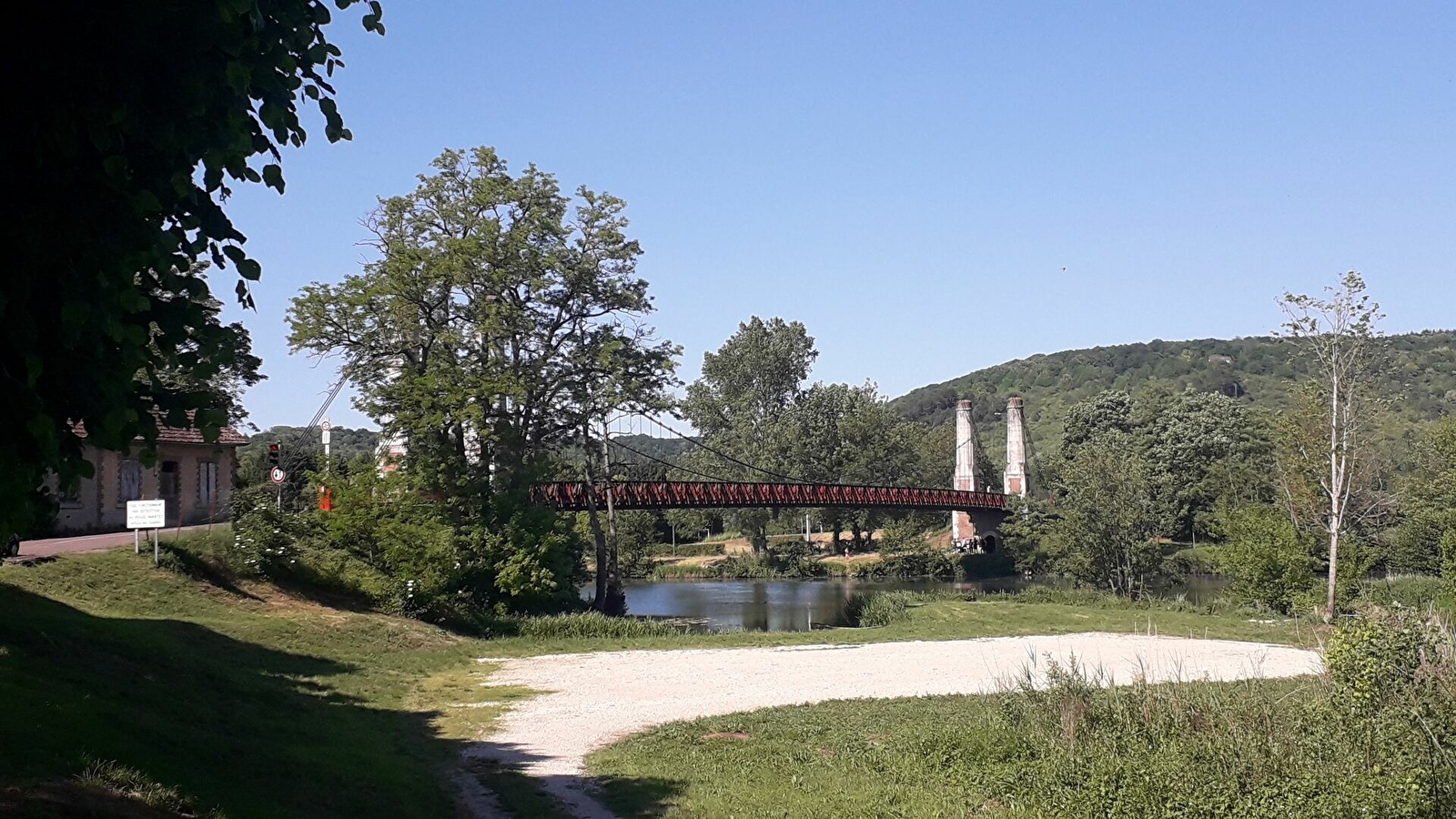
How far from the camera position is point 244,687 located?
1353 cm

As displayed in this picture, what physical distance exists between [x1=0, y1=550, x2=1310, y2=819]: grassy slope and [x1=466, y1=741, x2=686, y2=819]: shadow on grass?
11cm

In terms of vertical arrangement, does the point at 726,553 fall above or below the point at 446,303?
below

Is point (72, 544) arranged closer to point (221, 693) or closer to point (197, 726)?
point (221, 693)

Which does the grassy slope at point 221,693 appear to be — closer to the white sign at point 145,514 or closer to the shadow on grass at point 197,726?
the shadow on grass at point 197,726

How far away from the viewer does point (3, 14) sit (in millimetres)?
4430

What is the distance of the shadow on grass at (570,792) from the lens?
9.52 meters

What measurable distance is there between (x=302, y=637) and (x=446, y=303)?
12.6 m

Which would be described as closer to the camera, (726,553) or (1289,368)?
(726,553)

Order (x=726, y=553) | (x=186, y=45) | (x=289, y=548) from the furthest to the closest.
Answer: (x=726, y=553) < (x=289, y=548) < (x=186, y=45)

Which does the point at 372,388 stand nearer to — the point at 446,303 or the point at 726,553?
the point at 446,303

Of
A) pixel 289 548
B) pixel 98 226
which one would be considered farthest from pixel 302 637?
pixel 98 226

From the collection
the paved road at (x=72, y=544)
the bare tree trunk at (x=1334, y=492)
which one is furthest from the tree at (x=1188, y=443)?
the paved road at (x=72, y=544)

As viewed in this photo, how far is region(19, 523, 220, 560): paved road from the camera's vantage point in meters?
20.7

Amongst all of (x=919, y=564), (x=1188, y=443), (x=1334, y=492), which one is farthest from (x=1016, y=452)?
(x=1334, y=492)
